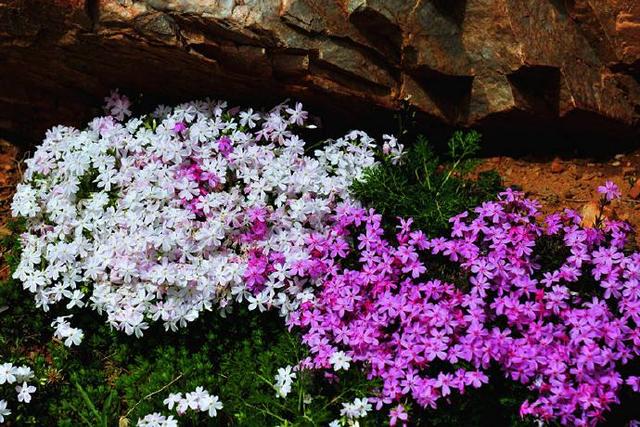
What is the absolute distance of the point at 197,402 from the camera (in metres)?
4.57

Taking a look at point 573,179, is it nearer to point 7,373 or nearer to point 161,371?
point 161,371

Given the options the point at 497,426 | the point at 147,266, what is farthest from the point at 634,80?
the point at 147,266

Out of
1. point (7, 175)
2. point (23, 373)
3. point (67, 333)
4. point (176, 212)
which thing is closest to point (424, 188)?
point (176, 212)

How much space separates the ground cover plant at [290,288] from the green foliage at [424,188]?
0.06 ft

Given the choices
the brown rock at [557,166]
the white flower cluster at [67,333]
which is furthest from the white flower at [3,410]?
the brown rock at [557,166]

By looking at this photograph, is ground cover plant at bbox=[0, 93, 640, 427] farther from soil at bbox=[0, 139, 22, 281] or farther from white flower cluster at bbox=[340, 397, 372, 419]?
soil at bbox=[0, 139, 22, 281]

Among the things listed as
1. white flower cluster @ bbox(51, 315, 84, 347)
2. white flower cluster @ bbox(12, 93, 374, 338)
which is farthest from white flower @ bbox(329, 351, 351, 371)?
white flower cluster @ bbox(51, 315, 84, 347)

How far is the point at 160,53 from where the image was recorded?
5.34 meters

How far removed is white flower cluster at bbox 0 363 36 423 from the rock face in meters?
1.98

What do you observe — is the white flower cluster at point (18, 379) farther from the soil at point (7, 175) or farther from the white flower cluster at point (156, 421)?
the soil at point (7, 175)

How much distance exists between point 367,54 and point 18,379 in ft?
9.14

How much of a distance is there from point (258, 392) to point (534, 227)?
173 centimetres

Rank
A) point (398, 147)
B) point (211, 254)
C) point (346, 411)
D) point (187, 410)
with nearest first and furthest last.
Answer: point (346, 411) → point (187, 410) → point (211, 254) → point (398, 147)

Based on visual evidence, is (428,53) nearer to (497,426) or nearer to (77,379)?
(497,426)
